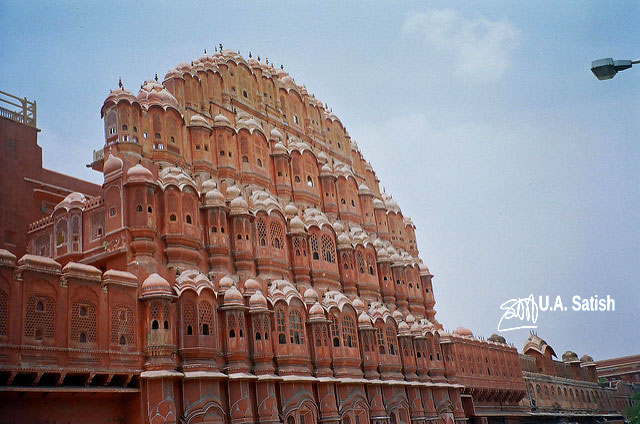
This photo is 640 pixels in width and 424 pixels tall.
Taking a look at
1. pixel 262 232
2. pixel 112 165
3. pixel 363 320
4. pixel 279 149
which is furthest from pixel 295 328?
pixel 279 149

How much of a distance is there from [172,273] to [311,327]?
740cm

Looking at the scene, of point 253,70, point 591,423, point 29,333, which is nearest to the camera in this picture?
point 29,333

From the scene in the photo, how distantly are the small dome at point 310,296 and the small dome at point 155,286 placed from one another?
337 inches

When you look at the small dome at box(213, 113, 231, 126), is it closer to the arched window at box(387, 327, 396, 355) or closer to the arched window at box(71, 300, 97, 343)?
the arched window at box(71, 300, 97, 343)

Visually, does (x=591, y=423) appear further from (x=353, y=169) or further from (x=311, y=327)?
(x=311, y=327)

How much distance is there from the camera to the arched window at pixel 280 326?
27703mm

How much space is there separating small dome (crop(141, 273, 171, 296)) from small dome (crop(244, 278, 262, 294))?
176 inches

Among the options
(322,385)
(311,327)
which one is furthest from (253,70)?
(322,385)

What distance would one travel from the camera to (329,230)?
115 feet

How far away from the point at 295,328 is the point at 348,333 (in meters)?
4.09

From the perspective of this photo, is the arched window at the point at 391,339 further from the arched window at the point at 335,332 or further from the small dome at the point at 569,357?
the small dome at the point at 569,357

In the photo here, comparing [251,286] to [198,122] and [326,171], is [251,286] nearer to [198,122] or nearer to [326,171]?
[198,122]

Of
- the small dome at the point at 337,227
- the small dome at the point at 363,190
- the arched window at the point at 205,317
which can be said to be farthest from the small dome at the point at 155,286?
the small dome at the point at 363,190

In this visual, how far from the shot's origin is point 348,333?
31703mm
